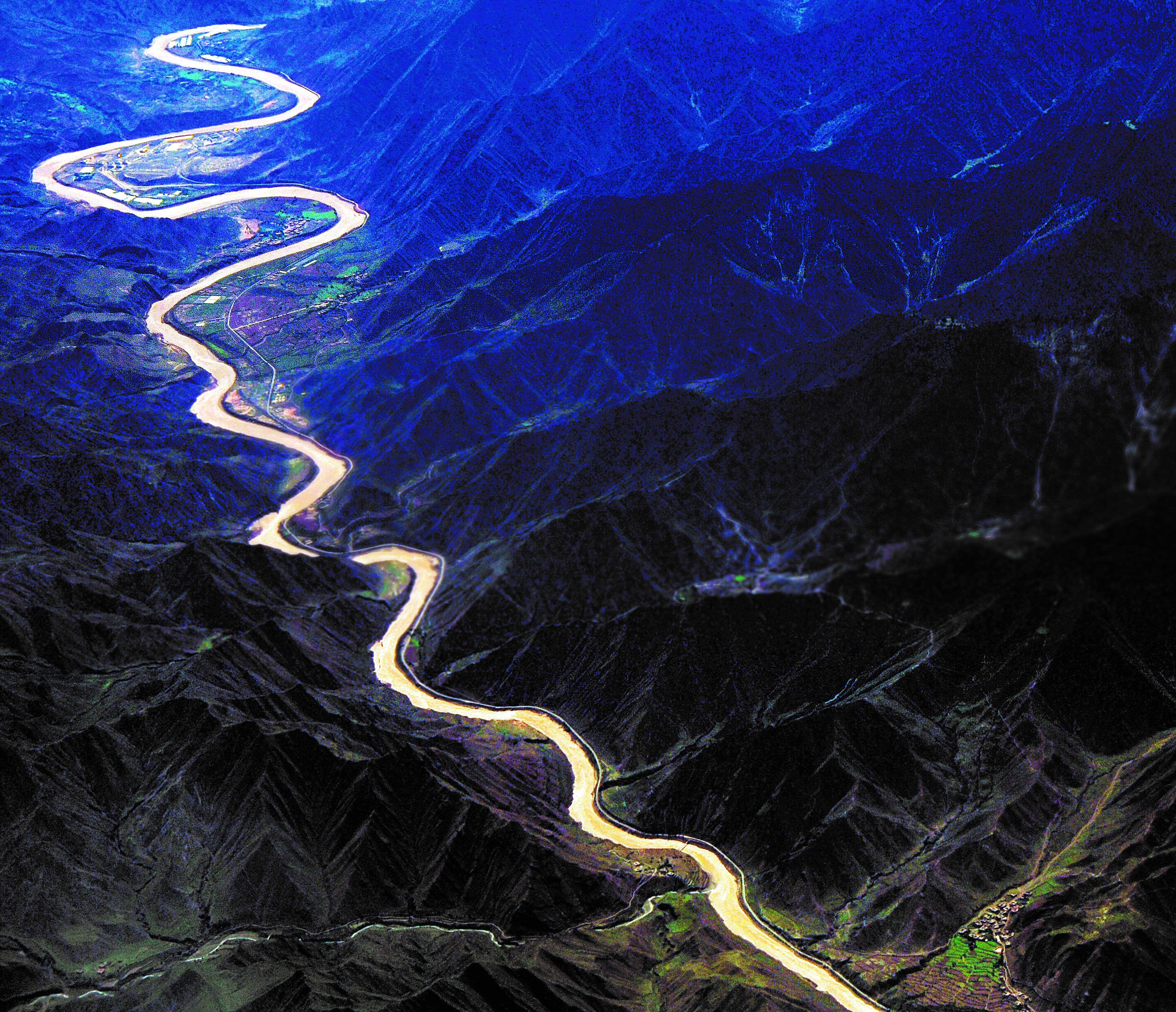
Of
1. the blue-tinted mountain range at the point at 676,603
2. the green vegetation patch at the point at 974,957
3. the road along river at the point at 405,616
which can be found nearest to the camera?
the green vegetation patch at the point at 974,957

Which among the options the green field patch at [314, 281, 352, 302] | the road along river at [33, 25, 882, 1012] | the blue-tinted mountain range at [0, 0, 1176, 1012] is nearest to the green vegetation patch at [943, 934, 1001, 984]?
the blue-tinted mountain range at [0, 0, 1176, 1012]

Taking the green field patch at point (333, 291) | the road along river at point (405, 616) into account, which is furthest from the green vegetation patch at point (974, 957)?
the green field patch at point (333, 291)

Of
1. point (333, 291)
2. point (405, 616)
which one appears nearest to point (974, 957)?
point (405, 616)

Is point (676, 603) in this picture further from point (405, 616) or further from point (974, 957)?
point (974, 957)

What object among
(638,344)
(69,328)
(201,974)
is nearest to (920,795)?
(201,974)

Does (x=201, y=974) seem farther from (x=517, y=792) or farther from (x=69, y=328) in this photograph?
(x=69, y=328)

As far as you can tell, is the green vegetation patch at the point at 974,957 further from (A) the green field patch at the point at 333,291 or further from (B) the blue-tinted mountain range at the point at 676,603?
(A) the green field patch at the point at 333,291

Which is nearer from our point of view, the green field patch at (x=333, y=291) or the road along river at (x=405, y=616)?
the road along river at (x=405, y=616)
